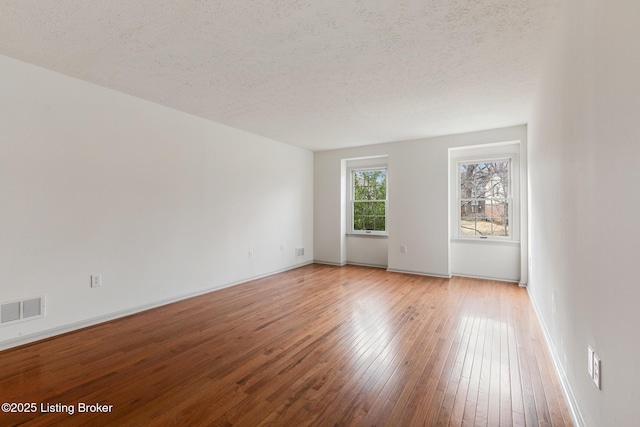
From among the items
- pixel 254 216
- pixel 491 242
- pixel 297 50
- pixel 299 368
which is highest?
pixel 297 50

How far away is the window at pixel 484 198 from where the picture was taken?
5074 mm

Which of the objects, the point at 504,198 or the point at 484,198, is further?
the point at 484,198

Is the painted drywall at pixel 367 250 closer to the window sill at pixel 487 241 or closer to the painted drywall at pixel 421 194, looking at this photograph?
the painted drywall at pixel 421 194

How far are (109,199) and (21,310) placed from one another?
4.12 ft

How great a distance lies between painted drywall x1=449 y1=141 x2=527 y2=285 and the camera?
4887 millimetres

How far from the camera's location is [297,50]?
2.50 m

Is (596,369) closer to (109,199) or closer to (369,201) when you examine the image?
(109,199)

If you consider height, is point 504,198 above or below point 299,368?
above

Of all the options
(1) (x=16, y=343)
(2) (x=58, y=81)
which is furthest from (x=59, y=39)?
(1) (x=16, y=343)

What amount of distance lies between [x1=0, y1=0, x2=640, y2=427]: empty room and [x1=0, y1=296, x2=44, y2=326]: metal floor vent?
0.05 feet

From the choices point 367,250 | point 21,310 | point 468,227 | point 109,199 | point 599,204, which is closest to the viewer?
point 599,204

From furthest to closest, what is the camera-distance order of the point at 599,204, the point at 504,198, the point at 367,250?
the point at 367,250
the point at 504,198
the point at 599,204

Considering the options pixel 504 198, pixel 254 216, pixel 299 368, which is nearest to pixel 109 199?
pixel 254 216

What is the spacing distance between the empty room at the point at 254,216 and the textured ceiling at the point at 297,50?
22mm
